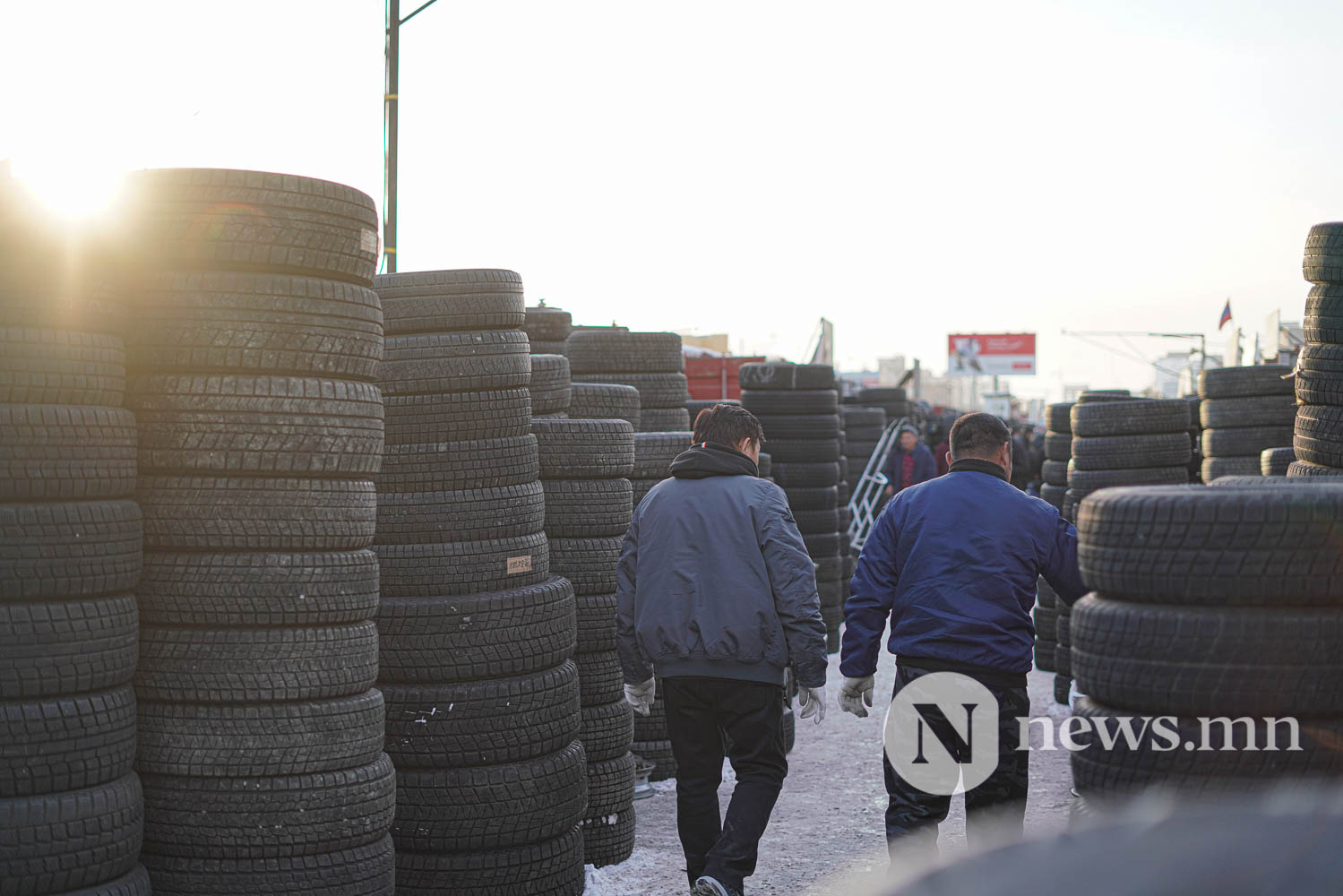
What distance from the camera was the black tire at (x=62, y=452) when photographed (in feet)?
14.7

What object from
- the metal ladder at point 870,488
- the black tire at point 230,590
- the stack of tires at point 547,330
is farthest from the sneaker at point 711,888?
the metal ladder at point 870,488

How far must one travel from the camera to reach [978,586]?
221 inches

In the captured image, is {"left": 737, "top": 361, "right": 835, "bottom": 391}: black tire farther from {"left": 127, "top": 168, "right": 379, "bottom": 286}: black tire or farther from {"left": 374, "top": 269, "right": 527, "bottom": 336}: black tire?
{"left": 127, "top": 168, "right": 379, "bottom": 286}: black tire

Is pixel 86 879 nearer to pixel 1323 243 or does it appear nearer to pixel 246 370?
pixel 246 370

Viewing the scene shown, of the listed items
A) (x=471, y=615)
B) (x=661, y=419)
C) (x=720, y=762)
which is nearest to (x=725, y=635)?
(x=720, y=762)

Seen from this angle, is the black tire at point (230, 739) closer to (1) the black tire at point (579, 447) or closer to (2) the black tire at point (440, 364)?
(2) the black tire at point (440, 364)

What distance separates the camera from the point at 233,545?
498 centimetres

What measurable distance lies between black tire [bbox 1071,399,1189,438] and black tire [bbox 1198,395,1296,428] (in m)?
0.79

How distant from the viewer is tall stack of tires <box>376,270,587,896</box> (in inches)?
236

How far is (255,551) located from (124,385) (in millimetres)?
754

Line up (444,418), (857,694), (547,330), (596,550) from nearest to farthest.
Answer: (857,694)
(444,418)
(596,550)
(547,330)

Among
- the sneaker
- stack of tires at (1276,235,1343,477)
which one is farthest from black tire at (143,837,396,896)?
stack of tires at (1276,235,1343,477)

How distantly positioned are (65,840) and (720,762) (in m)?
2.71

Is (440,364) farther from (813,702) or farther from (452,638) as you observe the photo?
(813,702)
